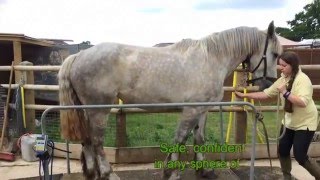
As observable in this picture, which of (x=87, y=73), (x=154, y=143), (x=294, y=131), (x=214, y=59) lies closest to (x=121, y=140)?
(x=154, y=143)

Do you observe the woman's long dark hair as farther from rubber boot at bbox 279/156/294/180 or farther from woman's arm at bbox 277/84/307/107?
rubber boot at bbox 279/156/294/180

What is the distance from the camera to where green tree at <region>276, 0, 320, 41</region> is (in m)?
49.9

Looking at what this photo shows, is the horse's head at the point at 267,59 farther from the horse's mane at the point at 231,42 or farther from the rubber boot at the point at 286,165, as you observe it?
the rubber boot at the point at 286,165

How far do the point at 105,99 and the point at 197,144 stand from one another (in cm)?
126

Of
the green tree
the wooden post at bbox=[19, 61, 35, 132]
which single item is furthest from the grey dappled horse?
the green tree

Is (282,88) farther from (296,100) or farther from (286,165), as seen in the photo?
(286,165)

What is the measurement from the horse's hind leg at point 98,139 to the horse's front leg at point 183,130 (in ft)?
2.33

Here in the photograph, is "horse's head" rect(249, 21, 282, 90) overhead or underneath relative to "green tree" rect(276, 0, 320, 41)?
underneath

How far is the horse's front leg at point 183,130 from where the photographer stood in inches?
154

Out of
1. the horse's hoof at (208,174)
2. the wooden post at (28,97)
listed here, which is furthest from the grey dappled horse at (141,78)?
the wooden post at (28,97)

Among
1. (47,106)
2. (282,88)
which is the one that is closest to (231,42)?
(282,88)

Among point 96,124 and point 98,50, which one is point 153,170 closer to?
point 96,124

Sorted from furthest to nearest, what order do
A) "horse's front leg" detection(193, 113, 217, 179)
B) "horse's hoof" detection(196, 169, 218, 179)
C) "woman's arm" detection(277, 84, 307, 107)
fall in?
A: 1. "horse's hoof" detection(196, 169, 218, 179)
2. "horse's front leg" detection(193, 113, 217, 179)
3. "woman's arm" detection(277, 84, 307, 107)

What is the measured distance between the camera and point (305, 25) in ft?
170
